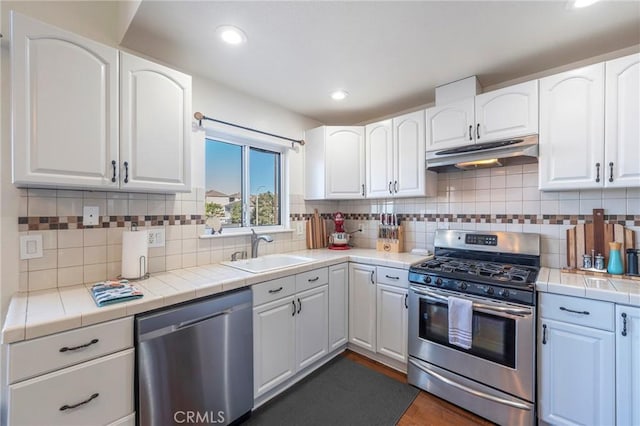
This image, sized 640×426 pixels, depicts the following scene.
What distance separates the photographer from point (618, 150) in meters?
1.67

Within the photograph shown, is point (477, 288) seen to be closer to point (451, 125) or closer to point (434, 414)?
point (434, 414)

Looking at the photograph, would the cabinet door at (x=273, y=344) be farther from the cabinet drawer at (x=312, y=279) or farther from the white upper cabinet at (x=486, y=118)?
the white upper cabinet at (x=486, y=118)

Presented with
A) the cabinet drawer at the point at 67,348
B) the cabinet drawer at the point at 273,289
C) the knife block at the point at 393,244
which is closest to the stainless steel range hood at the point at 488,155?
the knife block at the point at 393,244

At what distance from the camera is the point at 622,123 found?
165 centimetres

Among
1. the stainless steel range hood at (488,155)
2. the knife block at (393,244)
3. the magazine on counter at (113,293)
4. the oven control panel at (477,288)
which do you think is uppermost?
the stainless steel range hood at (488,155)

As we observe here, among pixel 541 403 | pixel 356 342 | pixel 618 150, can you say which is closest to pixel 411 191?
pixel 618 150

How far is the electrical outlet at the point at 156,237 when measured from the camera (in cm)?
191

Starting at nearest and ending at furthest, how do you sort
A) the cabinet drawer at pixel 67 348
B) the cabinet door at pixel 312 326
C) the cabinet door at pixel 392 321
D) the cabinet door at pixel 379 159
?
1. the cabinet drawer at pixel 67 348
2. the cabinet door at pixel 312 326
3. the cabinet door at pixel 392 321
4. the cabinet door at pixel 379 159

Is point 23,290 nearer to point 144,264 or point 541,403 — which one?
point 144,264

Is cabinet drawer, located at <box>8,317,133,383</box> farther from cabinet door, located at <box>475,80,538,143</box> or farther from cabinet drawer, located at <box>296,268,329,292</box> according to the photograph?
cabinet door, located at <box>475,80,538,143</box>

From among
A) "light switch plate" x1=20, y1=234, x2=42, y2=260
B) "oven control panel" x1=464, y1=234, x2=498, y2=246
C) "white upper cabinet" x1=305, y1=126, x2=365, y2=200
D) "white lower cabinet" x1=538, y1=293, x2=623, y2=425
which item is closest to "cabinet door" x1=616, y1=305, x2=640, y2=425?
"white lower cabinet" x1=538, y1=293, x2=623, y2=425

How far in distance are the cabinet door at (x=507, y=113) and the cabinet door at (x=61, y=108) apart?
8.02ft

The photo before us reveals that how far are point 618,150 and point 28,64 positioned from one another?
317 cm

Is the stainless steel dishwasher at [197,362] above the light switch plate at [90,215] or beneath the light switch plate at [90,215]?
beneath
